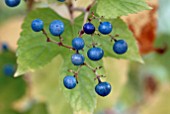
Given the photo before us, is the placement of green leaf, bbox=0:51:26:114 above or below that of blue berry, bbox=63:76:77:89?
below

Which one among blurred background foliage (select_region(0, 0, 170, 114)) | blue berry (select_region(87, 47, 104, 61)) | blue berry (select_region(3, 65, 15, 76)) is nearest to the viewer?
blue berry (select_region(87, 47, 104, 61))

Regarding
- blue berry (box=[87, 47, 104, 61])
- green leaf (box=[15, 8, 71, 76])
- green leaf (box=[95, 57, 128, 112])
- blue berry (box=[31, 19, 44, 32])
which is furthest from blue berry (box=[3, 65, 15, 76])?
blue berry (box=[87, 47, 104, 61])

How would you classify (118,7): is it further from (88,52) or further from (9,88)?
(9,88)

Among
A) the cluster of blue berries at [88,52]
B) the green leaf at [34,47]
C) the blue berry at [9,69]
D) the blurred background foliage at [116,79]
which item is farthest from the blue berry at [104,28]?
the blue berry at [9,69]

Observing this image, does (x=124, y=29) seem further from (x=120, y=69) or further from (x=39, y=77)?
(x=39, y=77)

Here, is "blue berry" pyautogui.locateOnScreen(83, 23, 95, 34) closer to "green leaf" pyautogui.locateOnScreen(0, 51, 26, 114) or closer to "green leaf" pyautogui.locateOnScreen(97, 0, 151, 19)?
"green leaf" pyautogui.locateOnScreen(97, 0, 151, 19)

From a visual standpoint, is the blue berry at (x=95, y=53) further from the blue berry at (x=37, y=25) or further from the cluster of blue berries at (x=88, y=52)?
the blue berry at (x=37, y=25)
